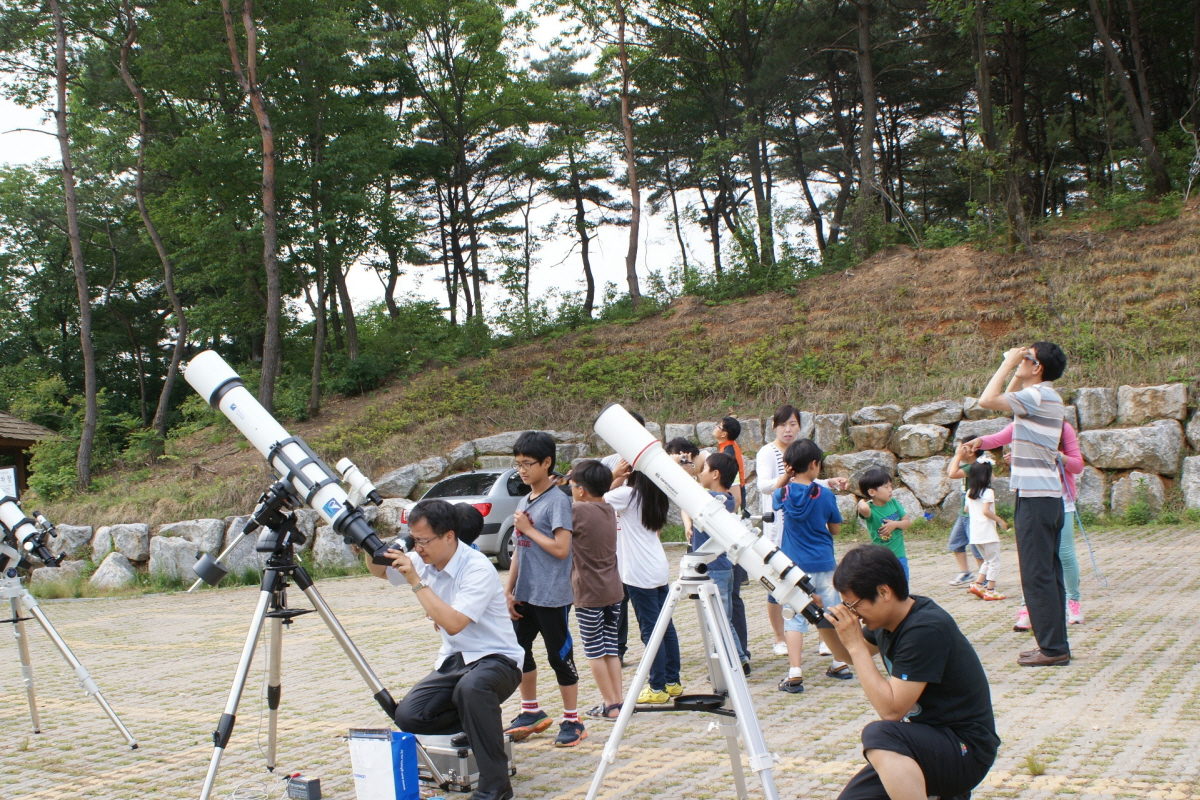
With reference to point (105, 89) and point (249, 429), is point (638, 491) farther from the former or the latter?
point (105, 89)

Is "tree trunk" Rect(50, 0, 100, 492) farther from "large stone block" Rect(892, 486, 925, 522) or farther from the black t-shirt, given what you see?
the black t-shirt

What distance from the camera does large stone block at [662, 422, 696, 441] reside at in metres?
15.3

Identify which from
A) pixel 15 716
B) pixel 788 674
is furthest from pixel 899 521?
pixel 15 716

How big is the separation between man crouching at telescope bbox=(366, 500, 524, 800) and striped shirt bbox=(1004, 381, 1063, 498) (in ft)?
11.3

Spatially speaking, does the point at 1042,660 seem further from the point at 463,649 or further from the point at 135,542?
the point at 135,542

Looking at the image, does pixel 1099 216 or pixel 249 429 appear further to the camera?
pixel 1099 216

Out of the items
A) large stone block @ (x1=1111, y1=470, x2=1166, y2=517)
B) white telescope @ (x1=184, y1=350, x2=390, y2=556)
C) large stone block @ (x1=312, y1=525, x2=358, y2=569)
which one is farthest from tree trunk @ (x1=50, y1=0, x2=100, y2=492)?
large stone block @ (x1=1111, y1=470, x2=1166, y2=517)

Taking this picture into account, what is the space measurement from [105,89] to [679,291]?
52.3 feet

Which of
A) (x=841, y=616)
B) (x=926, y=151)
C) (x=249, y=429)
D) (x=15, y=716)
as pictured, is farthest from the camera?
(x=926, y=151)

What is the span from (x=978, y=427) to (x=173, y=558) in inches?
532

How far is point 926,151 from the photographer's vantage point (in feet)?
102

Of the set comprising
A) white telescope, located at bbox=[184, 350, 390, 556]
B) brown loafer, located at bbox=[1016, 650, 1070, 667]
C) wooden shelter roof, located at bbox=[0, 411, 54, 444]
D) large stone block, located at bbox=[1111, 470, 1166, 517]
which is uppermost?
wooden shelter roof, located at bbox=[0, 411, 54, 444]

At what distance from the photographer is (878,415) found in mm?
14258

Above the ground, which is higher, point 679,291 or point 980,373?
point 679,291
